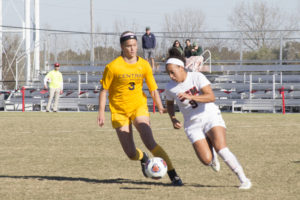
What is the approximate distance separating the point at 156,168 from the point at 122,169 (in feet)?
6.24

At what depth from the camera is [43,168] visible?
361 inches

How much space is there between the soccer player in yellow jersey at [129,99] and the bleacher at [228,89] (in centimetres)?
1944

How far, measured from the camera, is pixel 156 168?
23.3 feet

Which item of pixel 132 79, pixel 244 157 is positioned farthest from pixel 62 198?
pixel 244 157

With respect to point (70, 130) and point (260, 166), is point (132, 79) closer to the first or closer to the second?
point (260, 166)

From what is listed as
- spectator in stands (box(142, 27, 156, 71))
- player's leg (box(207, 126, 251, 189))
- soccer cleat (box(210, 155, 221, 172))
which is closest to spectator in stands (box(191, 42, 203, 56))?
spectator in stands (box(142, 27, 156, 71))

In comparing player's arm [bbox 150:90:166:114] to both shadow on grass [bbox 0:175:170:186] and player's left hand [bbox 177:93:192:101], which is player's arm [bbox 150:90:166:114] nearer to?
player's left hand [bbox 177:93:192:101]

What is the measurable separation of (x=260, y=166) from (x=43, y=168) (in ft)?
11.1

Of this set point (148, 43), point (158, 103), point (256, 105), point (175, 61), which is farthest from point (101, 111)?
point (256, 105)

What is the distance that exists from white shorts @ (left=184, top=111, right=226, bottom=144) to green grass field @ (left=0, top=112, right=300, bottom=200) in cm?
65

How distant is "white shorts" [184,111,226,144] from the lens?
7.19m

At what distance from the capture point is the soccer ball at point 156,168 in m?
7.09

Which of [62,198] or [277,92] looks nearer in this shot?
[62,198]

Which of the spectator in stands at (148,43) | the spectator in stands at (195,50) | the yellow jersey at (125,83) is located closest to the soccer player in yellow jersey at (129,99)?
the yellow jersey at (125,83)
